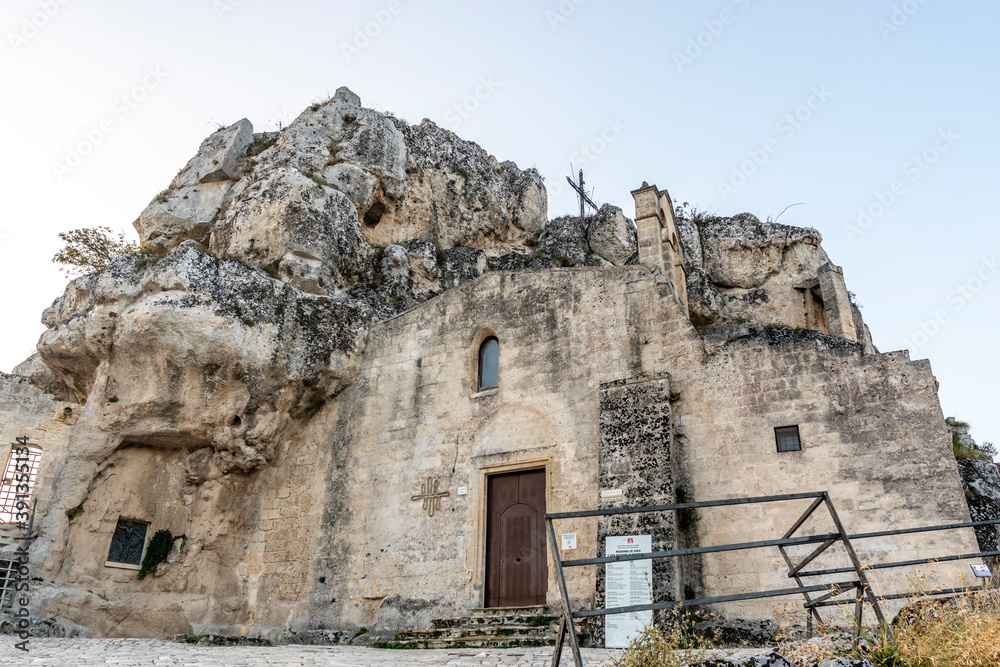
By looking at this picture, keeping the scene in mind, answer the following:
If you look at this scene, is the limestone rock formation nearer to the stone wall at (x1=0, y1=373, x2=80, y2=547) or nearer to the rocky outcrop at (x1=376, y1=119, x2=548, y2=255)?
the rocky outcrop at (x1=376, y1=119, x2=548, y2=255)

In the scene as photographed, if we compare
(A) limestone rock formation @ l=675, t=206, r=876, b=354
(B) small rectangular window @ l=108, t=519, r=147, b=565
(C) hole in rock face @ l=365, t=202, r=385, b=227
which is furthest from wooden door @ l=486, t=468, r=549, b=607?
(C) hole in rock face @ l=365, t=202, r=385, b=227

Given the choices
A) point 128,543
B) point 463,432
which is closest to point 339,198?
point 463,432

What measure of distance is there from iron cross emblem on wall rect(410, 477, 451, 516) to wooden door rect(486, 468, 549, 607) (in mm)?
851

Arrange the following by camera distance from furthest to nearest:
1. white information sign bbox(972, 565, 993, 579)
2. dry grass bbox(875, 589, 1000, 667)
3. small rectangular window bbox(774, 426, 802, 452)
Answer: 1. small rectangular window bbox(774, 426, 802, 452)
2. white information sign bbox(972, 565, 993, 579)
3. dry grass bbox(875, 589, 1000, 667)

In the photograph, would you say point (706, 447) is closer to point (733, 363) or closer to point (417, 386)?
point (733, 363)

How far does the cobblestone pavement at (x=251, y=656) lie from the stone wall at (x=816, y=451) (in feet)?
9.50

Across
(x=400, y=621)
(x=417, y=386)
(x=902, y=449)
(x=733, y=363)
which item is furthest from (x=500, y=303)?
(x=902, y=449)

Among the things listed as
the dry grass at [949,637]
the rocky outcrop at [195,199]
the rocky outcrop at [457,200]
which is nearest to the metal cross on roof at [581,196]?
the rocky outcrop at [457,200]

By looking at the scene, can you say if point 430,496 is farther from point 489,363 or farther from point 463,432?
point 489,363

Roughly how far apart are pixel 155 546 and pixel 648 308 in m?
9.53

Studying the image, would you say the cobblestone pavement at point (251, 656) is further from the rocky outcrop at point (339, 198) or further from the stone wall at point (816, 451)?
the rocky outcrop at point (339, 198)

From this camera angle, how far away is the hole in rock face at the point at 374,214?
1911 centimetres

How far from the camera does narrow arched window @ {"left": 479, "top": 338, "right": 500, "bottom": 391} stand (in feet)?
44.5

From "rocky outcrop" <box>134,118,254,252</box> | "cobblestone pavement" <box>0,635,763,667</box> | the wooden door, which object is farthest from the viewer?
"rocky outcrop" <box>134,118,254,252</box>
